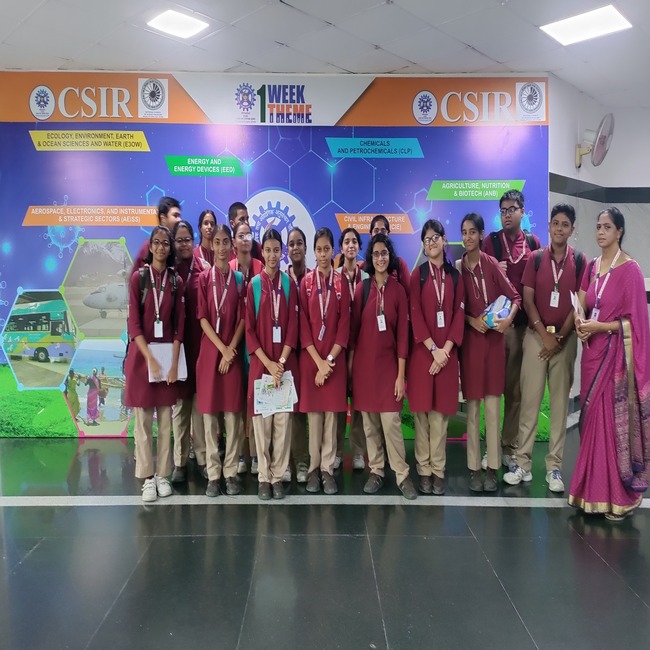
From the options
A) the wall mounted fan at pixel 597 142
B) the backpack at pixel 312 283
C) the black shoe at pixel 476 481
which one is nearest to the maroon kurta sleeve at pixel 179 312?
the backpack at pixel 312 283

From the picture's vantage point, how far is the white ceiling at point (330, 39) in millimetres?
3695

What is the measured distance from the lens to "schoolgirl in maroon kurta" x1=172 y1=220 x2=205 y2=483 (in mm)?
3672

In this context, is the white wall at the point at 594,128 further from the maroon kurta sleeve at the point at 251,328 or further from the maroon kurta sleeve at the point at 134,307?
the maroon kurta sleeve at the point at 134,307

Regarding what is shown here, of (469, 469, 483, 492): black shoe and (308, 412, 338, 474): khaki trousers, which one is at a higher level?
(308, 412, 338, 474): khaki trousers

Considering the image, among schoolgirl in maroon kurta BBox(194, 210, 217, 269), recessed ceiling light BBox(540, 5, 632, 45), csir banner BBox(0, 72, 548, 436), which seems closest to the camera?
recessed ceiling light BBox(540, 5, 632, 45)

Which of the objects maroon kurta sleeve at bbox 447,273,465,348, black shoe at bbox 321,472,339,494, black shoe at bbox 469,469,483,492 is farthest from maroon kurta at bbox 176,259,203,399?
black shoe at bbox 469,469,483,492

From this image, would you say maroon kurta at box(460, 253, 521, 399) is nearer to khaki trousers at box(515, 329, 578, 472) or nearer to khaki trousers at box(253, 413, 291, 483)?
khaki trousers at box(515, 329, 578, 472)

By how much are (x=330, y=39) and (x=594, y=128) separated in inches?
125

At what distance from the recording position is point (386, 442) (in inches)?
138

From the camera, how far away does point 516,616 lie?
225 cm

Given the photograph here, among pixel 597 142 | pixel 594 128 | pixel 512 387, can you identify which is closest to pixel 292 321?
pixel 512 387

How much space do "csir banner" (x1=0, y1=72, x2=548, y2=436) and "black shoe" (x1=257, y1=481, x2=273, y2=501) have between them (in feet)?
6.98

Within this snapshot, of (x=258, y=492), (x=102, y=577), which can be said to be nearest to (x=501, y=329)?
(x=258, y=492)

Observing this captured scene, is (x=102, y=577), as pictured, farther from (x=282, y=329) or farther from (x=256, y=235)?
(x=256, y=235)
